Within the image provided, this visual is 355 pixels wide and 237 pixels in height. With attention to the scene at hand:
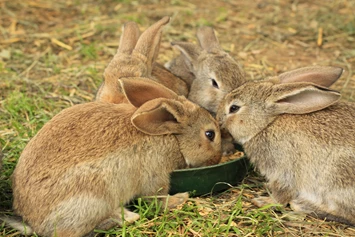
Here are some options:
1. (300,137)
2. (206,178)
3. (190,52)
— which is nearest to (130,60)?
(190,52)

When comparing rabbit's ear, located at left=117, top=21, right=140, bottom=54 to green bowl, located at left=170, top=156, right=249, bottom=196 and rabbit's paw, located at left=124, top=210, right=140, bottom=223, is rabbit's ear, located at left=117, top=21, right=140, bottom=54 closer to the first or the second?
green bowl, located at left=170, top=156, right=249, bottom=196

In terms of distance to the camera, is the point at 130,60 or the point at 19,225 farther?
the point at 130,60

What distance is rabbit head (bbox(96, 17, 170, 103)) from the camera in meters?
5.21

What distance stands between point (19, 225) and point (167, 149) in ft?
4.11

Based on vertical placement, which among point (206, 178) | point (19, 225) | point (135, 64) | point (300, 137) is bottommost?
point (19, 225)

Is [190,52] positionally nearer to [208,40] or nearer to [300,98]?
[208,40]

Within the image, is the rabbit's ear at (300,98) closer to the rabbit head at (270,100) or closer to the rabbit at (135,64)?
the rabbit head at (270,100)

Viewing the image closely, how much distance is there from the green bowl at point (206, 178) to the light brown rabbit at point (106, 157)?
0.09 meters

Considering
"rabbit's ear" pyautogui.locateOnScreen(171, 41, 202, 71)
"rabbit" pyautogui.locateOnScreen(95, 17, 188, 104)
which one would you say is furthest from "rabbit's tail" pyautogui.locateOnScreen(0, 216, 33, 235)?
"rabbit's ear" pyautogui.locateOnScreen(171, 41, 202, 71)

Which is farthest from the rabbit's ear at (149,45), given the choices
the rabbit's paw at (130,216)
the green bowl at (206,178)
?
the rabbit's paw at (130,216)

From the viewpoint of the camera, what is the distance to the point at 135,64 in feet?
17.8

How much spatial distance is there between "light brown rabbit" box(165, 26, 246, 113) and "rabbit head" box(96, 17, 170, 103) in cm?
49

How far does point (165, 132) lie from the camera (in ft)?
15.1

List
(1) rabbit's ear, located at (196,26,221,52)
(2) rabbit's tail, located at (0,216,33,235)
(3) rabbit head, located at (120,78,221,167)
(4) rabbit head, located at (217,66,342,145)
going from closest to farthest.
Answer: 1. (2) rabbit's tail, located at (0,216,33,235)
2. (3) rabbit head, located at (120,78,221,167)
3. (4) rabbit head, located at (217,66,342,145)
4. (1) rabbit's ear, located at (196,26,221,52)
